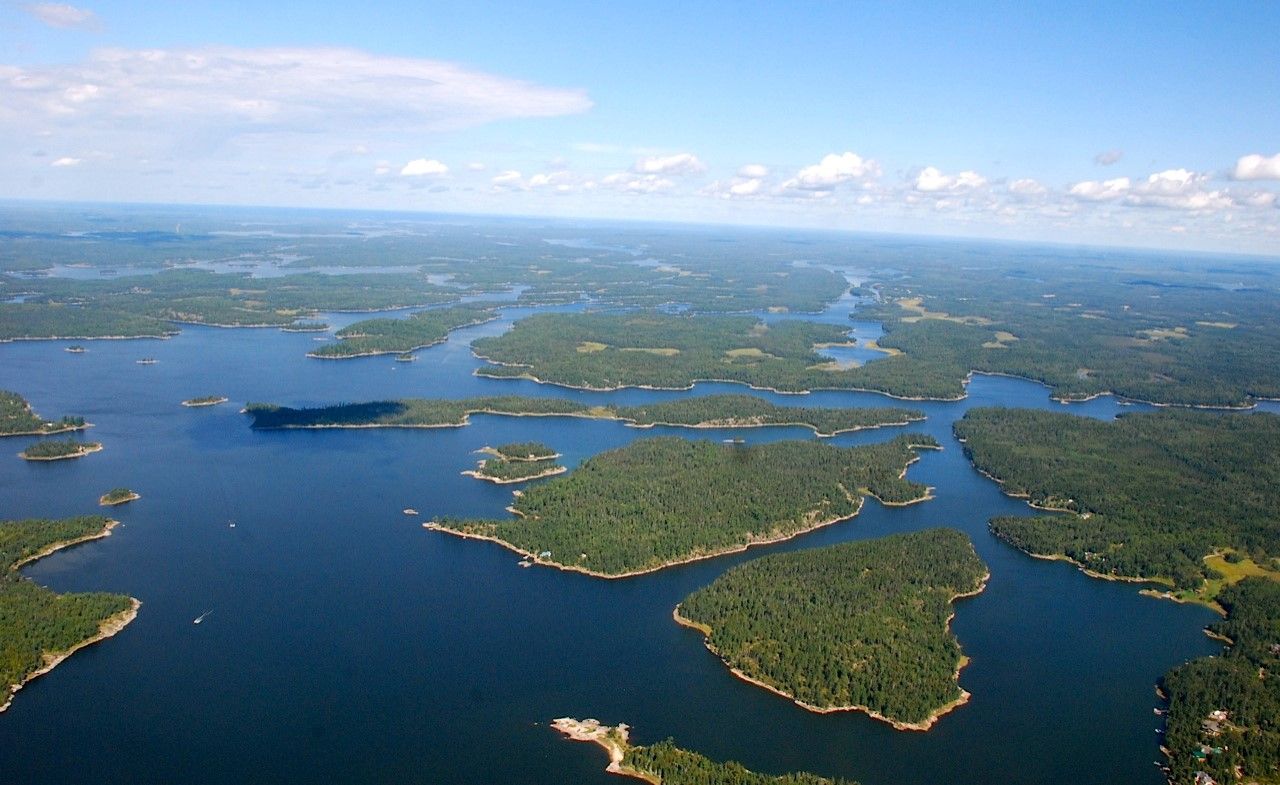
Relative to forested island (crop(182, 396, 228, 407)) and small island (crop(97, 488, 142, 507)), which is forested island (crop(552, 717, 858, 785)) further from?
forested island (crop(182, 396, 228, 407))

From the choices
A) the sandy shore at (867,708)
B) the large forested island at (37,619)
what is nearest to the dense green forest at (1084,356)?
the sandy shore at (867,708)

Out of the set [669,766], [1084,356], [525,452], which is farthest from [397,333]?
[669,766]

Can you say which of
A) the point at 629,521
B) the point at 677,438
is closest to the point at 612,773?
the point at 629,521

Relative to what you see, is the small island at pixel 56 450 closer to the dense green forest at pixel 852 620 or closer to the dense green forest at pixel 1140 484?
the dense green forest at pixel 852 620

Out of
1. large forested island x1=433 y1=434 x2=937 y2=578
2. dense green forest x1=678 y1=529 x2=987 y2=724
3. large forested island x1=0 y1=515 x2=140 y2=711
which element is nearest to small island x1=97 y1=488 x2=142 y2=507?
large forested island x1=0 y1=515 x2=140 y2=711

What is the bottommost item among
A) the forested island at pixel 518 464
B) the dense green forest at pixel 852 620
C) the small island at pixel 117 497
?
the dense green forest at pixel 852 620

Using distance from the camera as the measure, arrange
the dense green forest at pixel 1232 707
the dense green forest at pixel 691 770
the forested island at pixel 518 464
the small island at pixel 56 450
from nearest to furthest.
Result: 1. the dense green forest at pixel 691 770
2. the dense green forest at pixel 1232 707
3. the forested island at pixel 518 464
4. the small island at pixel 56 450

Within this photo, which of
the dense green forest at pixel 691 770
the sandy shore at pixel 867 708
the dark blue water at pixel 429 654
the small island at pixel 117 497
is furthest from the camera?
the small island at pixel 117 497
